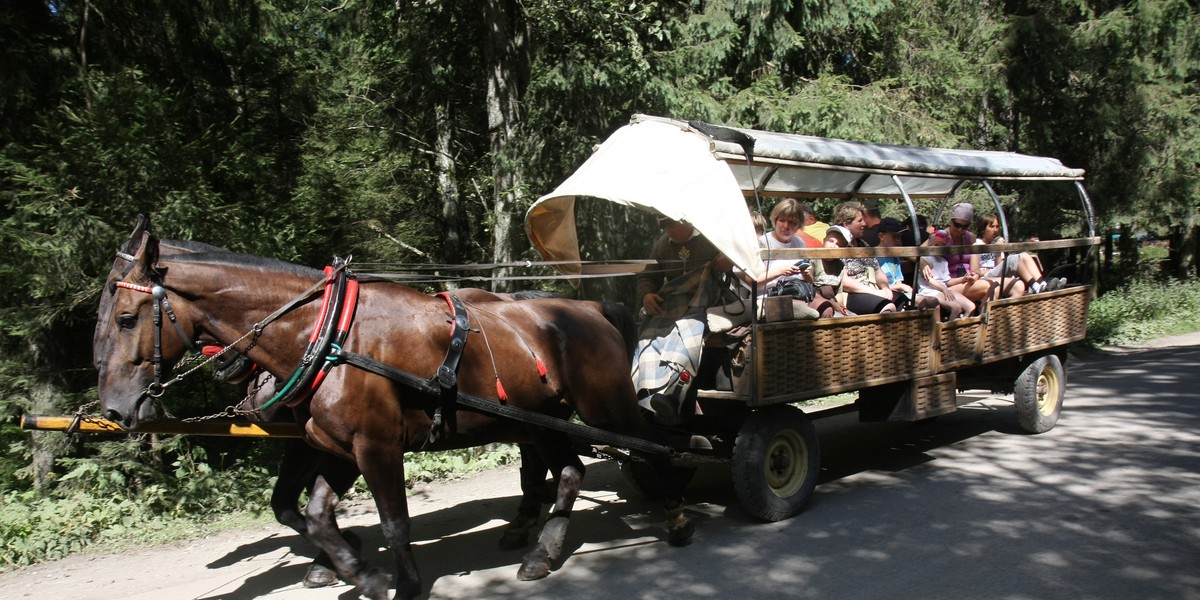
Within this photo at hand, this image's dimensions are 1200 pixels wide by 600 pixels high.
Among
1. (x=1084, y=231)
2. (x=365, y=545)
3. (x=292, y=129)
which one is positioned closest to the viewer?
(x=365, y=545)

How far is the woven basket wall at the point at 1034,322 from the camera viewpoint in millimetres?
7914

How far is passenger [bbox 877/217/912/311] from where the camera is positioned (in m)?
7.54

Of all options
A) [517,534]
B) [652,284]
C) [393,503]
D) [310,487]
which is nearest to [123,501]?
[310,487]

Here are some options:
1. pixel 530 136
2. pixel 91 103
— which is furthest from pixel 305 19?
pixel 91 103

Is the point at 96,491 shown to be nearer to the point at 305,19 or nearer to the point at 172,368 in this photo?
the point at 172,368

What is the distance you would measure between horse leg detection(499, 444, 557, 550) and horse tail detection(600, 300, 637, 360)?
97 cm

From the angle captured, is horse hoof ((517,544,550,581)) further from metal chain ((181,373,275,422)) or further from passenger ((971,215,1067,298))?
passenger ((971,215,1067,298))

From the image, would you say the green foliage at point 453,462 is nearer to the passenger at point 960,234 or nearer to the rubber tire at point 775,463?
the rubber tire at point 775,463

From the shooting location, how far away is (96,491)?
7059 mm

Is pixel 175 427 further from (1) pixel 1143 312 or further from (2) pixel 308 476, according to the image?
(1) pixel 1143 312

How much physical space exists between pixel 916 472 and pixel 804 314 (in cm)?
203

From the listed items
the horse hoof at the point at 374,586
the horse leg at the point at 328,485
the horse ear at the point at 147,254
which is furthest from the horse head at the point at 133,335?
the horse hoof at the point at 374,586

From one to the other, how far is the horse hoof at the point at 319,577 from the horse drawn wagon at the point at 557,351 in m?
0.39

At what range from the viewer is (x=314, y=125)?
9664 mm
